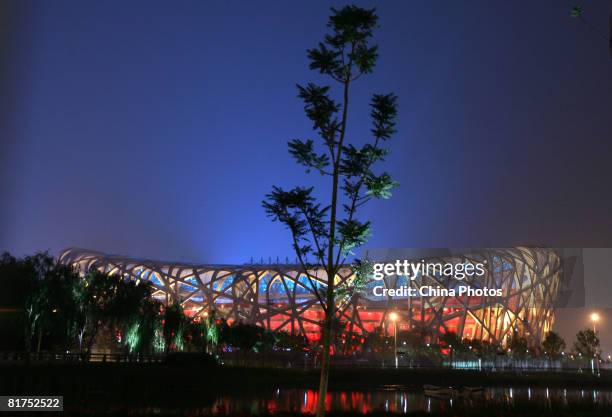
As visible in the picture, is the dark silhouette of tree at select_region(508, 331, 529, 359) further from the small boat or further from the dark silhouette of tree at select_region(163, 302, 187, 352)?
the dark silhouette of tree at select_region(163, 302, 187, 352)

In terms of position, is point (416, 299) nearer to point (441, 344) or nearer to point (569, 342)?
point (441, 344)

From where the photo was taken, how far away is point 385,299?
10719cm

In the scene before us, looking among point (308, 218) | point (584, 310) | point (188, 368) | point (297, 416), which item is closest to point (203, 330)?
point (188, 368)

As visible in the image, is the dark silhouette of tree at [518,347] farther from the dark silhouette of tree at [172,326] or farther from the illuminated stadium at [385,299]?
the dark silhouette of tree at [172,326]

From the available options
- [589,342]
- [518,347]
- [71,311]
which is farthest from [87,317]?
[589,342]

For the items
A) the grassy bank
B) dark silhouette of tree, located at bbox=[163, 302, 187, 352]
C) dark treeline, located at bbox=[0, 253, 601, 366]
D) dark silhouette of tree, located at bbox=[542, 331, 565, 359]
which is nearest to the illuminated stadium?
dark silhouette of tree, located at bbox=[542, 331, 565, 359]

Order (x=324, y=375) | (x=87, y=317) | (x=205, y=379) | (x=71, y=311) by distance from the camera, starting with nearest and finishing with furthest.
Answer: (x=324, y=375) < (x=205, y=379) < (x=71, y=311) < (x=87, y=317)

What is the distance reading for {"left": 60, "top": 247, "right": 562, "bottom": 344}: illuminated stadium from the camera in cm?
10462

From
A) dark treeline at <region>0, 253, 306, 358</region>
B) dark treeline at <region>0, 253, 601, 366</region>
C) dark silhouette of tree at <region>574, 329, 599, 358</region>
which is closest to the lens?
dark treeline at <region>0, 253, 306, 358</region>

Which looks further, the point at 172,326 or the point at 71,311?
the point at 172,326

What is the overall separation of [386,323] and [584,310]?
35.6m

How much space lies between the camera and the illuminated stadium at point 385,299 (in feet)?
343

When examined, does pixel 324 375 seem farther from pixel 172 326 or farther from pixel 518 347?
pixel 518 347

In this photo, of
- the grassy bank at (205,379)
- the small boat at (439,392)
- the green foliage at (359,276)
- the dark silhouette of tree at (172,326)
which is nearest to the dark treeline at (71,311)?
the dark silhouette of tree at (172,326)
